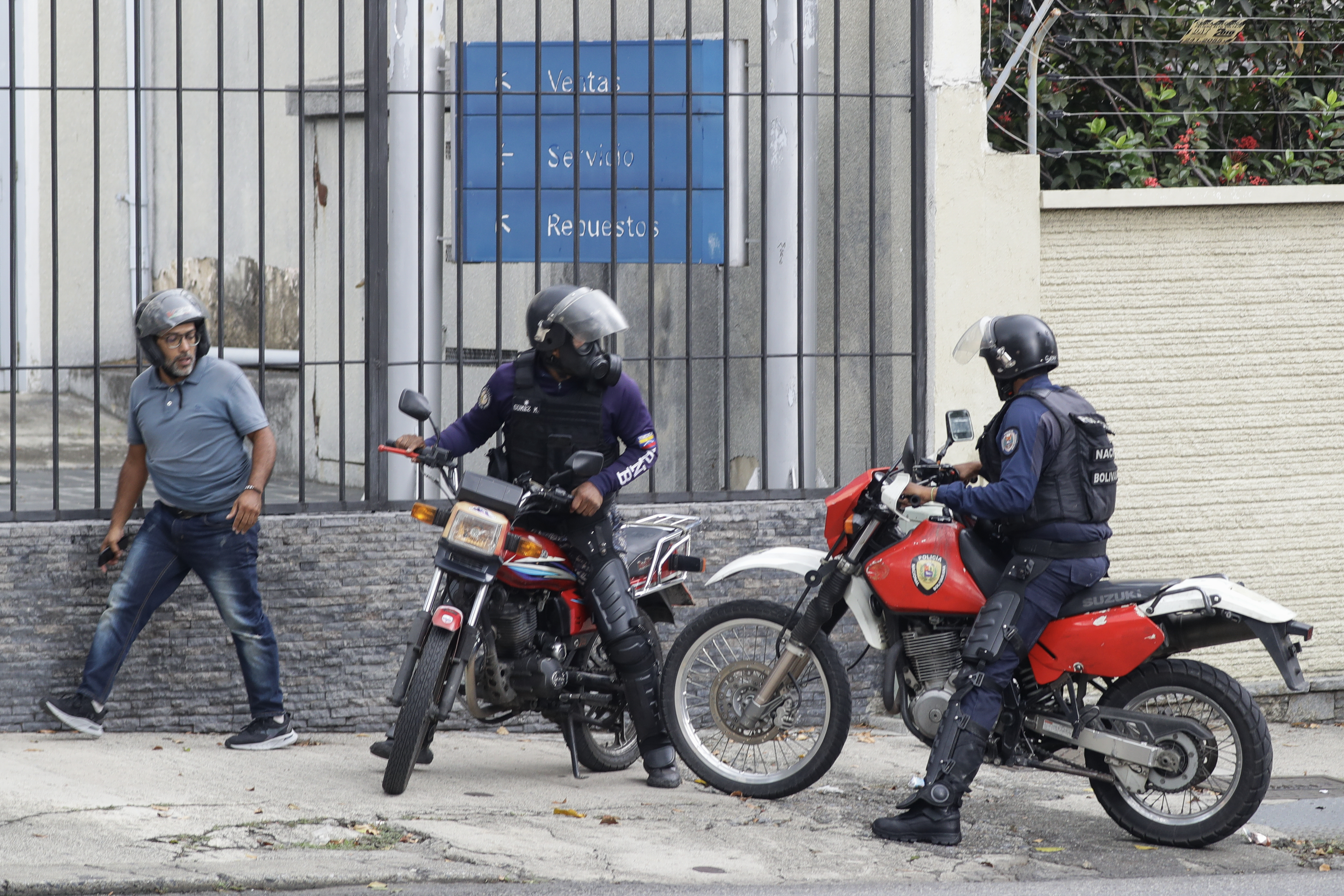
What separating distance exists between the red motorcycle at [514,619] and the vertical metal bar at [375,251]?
1051 millimetres

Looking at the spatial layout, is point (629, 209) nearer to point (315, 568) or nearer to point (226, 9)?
point (315, 568)

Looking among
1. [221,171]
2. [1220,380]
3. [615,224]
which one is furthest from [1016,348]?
[221,171]

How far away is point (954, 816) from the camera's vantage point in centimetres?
501

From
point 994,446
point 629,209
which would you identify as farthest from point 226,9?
point 994,446

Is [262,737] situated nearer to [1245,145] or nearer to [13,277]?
[13,277]

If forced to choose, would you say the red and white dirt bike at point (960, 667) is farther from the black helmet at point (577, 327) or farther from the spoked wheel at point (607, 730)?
the black helmet at point (577, 327)

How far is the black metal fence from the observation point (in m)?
6.69

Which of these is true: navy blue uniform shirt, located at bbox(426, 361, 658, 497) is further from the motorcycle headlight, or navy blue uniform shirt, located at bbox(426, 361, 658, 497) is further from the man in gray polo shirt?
the man in gray polo shirt

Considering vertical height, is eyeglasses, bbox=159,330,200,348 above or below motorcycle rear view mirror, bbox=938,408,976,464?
above

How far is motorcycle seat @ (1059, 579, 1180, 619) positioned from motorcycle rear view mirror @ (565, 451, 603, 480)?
61.6 inches

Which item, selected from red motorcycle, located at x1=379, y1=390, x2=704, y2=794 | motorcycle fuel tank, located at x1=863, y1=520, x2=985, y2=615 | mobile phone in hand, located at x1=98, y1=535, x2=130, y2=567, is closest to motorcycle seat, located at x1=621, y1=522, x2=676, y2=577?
red motorcycle, located at x1=379, y1=390, x2=704, y2=794

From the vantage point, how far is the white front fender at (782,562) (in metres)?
5.46

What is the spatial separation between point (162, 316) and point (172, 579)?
1039 mm

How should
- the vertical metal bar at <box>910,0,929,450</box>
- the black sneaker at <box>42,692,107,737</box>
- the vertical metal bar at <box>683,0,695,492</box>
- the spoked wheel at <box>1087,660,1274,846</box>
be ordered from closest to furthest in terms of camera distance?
the spoked wheel at <box>1087,660,1274,846</box>, the black sneaker at <box>42,692,107,737</box>, the vertical metal bar at <box>683,0,695,492</box>, the vertical metal bar at <box>910,0,929,450</box>
